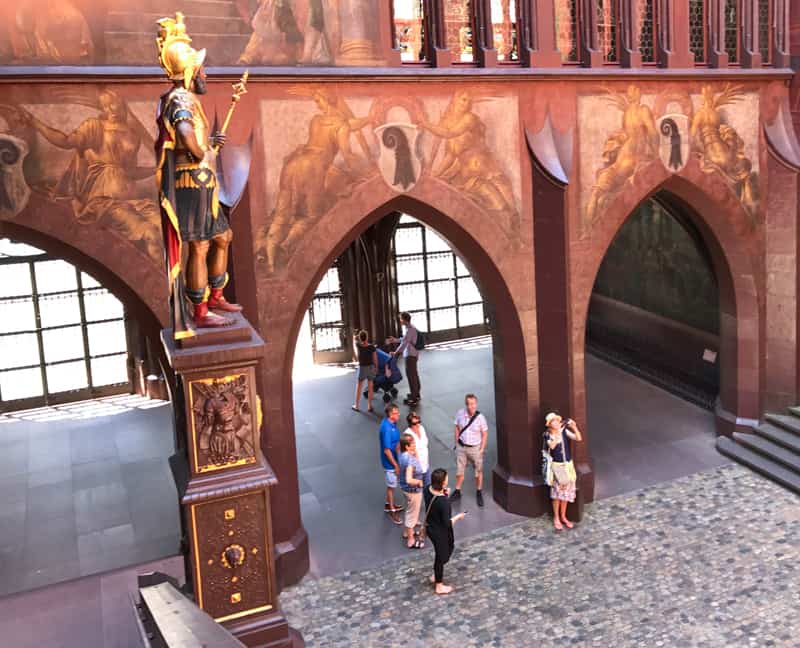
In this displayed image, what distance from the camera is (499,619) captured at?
8.45 meters

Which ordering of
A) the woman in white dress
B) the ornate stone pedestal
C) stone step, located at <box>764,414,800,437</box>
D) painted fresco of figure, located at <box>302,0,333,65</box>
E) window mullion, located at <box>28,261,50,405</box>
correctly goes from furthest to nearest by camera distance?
window mullion, located at <box>28,261,50,405</box>
stone step, located at <box>764,414,800,437</box>
the woman in white dress
painted fresco of figure, located at <box>302,0,333,65</box>
the ornate stone pedestal

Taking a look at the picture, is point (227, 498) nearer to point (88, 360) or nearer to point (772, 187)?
point (772, 187)

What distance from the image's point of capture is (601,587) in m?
8.91

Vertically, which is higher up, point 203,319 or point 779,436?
point 203,319

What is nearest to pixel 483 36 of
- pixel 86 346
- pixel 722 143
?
pixel 722 143

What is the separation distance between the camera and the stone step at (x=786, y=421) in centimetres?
1170

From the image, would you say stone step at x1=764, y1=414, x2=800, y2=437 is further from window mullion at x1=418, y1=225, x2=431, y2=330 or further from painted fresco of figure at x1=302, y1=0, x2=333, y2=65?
window mullion at x1=418, y1=225, x2=431, y2=330

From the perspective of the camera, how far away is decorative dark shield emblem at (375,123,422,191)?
31.0 ft

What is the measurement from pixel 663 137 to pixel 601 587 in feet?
18.0

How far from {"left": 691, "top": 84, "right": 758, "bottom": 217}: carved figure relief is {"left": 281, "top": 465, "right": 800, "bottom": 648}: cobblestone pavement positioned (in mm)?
4065

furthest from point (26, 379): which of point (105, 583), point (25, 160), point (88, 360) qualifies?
point (25, 160)

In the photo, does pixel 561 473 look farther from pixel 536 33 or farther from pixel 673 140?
pixel 536 33

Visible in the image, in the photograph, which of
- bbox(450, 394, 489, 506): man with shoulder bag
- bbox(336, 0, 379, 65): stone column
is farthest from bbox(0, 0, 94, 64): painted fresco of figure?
bbox(450, 394, 489, 506): man with shoulder bag

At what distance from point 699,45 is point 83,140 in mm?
8344
